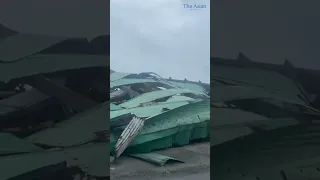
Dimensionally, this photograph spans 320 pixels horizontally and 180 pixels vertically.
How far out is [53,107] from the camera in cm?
295

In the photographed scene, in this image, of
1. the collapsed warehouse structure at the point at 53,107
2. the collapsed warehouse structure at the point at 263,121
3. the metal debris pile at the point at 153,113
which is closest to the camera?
the collapsed warehouse structure at the point at 53,107

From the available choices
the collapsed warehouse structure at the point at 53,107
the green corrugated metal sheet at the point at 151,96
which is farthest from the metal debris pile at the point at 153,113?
the collapsed warehouse structure at the point at 53,107

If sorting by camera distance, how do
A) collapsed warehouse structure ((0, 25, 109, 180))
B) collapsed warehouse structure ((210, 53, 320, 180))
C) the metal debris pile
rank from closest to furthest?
1. collapsed warehouse structure ((0, 25, 109, 180))
2. the metal debris pile
3. collapsed warehouse structure ((210, 53, 320, 180))

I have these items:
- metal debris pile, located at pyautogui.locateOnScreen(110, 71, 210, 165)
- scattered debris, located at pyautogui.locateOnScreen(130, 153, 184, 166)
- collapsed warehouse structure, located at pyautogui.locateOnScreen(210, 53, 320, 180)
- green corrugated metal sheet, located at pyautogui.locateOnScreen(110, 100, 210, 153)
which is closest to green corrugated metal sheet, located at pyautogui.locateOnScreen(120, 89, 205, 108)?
metal debris pile, located at pyautogui.locateOnScreen(110, 71, 210, 165)

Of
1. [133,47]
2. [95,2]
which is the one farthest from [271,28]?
[95,2]

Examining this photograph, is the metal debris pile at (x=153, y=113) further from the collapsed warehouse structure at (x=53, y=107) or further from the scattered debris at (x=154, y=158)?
the collapsed warehouse structure at (x=53, y=107)

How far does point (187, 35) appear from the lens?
307 centimetres

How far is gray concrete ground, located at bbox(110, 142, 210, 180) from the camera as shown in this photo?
3021 millimetres

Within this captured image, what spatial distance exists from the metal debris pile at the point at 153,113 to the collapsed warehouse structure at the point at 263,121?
15cm

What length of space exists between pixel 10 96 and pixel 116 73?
2.87 ft

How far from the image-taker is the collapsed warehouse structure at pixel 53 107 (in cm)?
290

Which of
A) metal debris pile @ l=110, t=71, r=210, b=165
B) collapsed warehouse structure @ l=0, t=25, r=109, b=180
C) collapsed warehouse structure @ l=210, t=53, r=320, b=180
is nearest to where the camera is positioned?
collapsed warehouse structure @ l=0, t=25, r=109, b=180

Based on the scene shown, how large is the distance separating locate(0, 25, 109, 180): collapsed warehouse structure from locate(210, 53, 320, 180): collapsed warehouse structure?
3.30ft

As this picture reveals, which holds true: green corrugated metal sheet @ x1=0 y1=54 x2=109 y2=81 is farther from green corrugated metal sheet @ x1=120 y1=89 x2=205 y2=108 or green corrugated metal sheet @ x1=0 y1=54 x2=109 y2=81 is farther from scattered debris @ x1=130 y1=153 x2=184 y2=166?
scattered debris @ x1=130 y1=153 x2=184 y2=166
